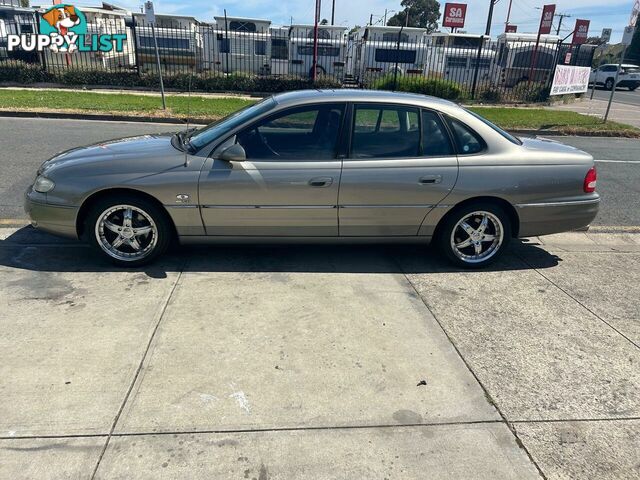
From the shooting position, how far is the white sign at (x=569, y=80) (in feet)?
→ 63.0

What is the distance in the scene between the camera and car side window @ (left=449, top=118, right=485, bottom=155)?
4.33 meters

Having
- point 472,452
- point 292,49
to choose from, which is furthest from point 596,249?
point 292,49

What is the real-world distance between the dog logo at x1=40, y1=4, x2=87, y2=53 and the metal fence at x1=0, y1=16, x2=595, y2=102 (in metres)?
0.43

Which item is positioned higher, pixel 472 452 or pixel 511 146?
pixel 511 146

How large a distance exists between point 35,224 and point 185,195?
53.0 inches

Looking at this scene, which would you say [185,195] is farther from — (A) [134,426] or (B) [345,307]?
(A) [134,426]

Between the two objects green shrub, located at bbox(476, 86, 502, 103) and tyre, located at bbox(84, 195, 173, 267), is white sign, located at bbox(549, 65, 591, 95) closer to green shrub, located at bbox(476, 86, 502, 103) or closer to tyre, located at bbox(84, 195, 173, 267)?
green shrub, located at bbox(476, 86, 502, 103)

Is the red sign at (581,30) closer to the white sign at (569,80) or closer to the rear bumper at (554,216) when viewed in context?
the white sign at (569,80)

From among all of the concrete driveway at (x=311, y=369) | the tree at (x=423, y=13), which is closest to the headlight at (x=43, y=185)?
the concrete driveway at (x=311, y=369)

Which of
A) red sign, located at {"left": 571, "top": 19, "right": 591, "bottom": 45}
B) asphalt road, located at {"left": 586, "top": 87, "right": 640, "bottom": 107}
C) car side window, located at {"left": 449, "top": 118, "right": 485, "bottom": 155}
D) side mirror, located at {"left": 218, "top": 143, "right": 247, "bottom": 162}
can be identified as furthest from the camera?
asphalt road, located at {"left": 586, "top": 87, "right": 640, "bottom": 107}

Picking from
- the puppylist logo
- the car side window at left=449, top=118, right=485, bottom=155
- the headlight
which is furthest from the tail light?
the puppylist logo

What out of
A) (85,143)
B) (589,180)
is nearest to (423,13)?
(85,143)

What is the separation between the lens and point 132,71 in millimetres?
18547

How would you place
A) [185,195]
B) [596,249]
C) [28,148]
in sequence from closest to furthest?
[185,195]
[596,249]
[28,148]
